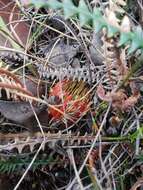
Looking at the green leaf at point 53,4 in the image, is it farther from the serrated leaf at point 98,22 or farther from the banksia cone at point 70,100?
the banksia cone at point 70,100

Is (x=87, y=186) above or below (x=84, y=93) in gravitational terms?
below

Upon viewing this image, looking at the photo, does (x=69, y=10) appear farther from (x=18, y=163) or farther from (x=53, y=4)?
(x=18, y=163)

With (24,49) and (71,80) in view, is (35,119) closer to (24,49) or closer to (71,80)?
(71,80)

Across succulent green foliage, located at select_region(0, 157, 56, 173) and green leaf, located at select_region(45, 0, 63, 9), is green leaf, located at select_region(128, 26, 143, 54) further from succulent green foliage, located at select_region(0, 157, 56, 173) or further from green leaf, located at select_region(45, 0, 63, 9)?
succulent green foliage, located at select_region(0, 157, 56, 173)

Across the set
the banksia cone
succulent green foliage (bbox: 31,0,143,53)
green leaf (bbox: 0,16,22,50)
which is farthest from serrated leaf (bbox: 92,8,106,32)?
green leaf (bbox: 0,16,22,50)

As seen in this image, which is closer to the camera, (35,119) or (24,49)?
(35,119)

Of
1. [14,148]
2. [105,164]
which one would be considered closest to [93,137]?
[105,164]
